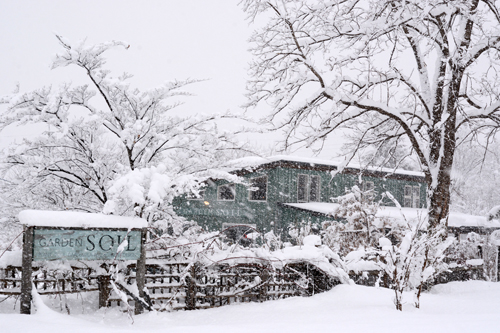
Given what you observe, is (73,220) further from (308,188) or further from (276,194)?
(308,188)

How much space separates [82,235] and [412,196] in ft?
78.3

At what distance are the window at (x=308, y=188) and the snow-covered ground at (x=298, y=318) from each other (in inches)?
561

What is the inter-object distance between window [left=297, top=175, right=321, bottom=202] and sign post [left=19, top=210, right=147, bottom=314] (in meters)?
16.4

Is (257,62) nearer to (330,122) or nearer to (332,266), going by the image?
(330,122)

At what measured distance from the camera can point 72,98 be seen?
8.40m

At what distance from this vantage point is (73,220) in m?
4.68

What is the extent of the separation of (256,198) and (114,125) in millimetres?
13546

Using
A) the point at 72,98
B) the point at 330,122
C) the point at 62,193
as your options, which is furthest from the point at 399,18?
the point at 62,193

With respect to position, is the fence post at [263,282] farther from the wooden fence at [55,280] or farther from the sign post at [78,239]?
the wooden fence at [55,280]

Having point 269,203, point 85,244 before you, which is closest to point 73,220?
point 85,244

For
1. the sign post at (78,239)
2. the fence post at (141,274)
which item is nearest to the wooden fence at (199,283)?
the fence post at (141,274)

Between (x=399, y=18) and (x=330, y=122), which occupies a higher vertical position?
(x=399, y=18)

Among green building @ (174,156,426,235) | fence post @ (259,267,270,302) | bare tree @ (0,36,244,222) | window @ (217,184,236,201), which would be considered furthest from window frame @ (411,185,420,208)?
fence post @ (259,267,270,302)

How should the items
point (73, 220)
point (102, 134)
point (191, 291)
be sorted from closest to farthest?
point (73, 220), point (191, 291), point (102, 134)
